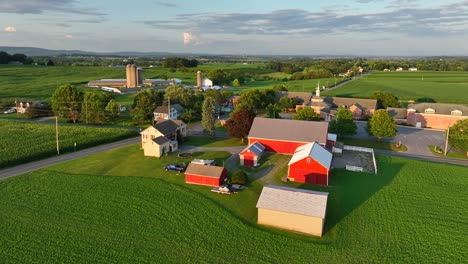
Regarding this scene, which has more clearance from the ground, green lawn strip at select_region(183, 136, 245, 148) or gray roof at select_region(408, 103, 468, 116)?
gray roof at select_region(408, 103, 468, 116)

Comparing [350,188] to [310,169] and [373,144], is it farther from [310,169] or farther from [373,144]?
[373,144]

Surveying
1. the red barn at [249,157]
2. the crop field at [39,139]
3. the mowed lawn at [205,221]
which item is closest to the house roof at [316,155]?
the mowed lawn at [205,221]

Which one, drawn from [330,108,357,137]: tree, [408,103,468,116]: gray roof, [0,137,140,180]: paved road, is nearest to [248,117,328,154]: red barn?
[330,108,357,137]: tree

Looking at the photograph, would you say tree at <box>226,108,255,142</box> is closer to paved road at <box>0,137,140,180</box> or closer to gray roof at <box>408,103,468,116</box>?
paved road at <box>0,137,140,180</box>

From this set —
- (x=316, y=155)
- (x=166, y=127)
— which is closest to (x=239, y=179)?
(x=316, y=155)

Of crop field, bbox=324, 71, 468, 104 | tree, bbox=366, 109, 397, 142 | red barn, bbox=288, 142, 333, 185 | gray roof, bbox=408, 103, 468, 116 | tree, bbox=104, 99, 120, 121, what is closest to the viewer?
red barn, bbox=288, 142, 333, 185

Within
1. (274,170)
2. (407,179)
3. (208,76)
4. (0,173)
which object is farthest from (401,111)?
(208,76)
